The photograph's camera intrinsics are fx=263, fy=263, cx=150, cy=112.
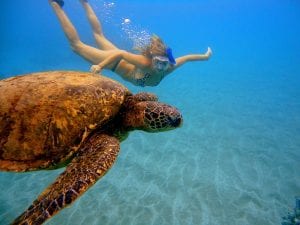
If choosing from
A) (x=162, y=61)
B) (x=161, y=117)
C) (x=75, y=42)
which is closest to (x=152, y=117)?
(x=161, y=117)

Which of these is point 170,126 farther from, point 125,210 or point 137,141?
point 137,141

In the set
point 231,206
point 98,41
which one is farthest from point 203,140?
point 98,41

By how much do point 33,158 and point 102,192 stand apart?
13.0 feet

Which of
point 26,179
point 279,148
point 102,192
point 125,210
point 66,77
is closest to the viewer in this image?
point 66,77

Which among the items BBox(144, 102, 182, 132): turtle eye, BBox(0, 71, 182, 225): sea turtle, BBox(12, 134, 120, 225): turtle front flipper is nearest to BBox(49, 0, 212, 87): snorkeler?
BBox(0, 71, 182, 225): sea turtle

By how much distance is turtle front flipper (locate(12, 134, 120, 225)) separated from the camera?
7.13 ft

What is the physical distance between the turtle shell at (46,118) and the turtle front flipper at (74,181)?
25 centimetres

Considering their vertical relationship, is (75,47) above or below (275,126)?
above

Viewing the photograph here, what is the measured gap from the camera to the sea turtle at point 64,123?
2.80 metres

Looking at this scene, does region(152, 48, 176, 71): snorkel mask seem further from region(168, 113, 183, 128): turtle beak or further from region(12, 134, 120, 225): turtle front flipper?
region(12, 134, 120, 225): turtle front flipper

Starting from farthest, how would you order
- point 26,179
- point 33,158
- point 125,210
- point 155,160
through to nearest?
point 155,160 < point 26,179 < point 125,210 < point 33,158

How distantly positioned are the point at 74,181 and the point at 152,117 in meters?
1.26

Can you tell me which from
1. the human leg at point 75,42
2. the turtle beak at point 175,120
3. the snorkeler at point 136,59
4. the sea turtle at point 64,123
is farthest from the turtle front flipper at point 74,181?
the human leg at point 75,42

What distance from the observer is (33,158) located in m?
2.87
